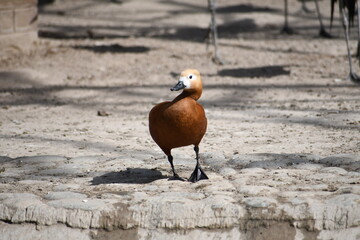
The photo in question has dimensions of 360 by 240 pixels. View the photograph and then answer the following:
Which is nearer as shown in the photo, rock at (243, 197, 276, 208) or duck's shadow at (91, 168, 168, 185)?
rock at (243, 197, 276, 208)

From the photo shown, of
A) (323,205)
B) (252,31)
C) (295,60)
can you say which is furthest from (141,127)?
(252,31)

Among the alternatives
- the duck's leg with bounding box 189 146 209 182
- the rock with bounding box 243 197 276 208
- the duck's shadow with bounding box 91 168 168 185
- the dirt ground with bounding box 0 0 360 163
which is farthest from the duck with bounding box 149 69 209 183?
the dirt ground with bounding box 0 0 360 163

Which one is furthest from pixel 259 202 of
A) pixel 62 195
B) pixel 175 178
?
pixel 62 195

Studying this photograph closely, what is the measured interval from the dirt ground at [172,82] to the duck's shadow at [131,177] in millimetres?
423

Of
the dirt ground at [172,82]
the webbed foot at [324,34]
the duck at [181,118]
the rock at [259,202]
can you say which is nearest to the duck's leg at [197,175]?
the duck at [181,118]

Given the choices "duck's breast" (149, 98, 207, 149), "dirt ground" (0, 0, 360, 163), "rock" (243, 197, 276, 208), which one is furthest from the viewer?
"dirt ground" (0, 0, 360, 163)

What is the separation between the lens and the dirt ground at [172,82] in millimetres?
4902

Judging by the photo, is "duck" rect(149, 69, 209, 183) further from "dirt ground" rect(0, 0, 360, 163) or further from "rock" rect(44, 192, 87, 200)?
"dirt ground" rect(0, 0, 360, 163)

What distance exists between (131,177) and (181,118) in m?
0.64

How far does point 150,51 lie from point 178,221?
5.79 meters

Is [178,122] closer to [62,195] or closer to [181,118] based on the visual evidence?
[181,118]

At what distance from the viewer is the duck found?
353 cm

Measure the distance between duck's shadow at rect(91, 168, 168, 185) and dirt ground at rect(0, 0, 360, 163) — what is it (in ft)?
1.39

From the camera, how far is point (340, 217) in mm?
3299
